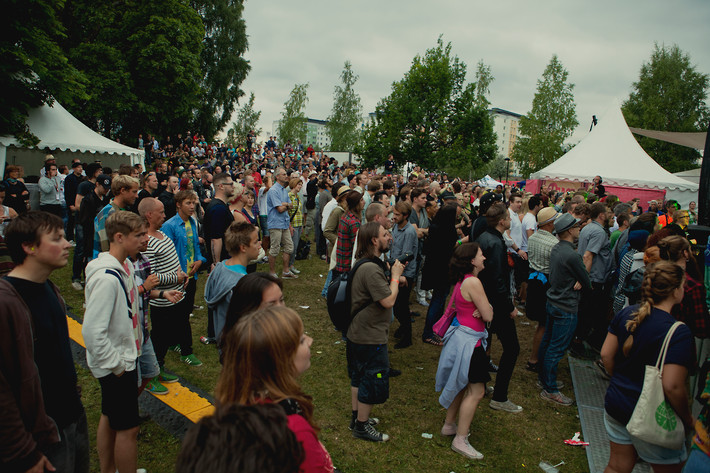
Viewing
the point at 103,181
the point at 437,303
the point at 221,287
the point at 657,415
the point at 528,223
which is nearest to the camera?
the point at 657,415

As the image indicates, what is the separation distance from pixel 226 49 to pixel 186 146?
13234 millimetres

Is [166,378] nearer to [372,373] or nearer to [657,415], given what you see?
[372,373]

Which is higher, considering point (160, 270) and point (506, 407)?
point (160, 270)

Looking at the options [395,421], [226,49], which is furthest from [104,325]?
[226,49]

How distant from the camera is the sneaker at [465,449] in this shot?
12.8 ft

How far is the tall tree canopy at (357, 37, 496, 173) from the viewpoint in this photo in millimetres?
35844

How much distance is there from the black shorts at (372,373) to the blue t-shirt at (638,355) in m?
1.74

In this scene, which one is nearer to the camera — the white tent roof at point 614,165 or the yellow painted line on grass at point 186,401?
the yellow painted line on grass at point 186,401

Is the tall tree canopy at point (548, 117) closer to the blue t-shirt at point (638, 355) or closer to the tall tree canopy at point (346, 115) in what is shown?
the tall tree canopy at point (346, 115)

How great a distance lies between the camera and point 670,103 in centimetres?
3866

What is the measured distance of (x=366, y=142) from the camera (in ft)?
123

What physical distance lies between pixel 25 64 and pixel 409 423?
1502cm

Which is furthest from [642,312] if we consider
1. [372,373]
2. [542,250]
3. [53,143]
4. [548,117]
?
[548,117]

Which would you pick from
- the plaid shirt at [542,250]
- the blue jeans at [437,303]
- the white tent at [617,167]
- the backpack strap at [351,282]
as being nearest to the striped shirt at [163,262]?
the backpack strap at [351,282]
